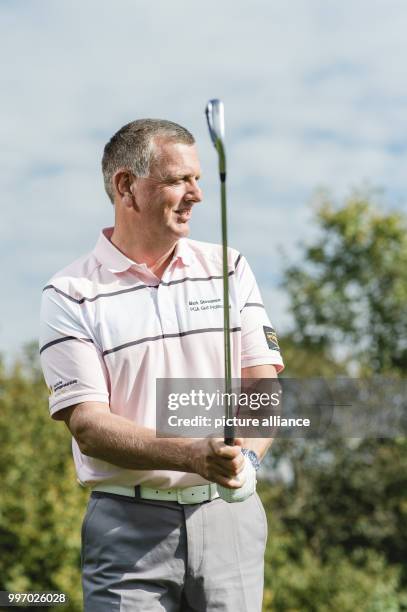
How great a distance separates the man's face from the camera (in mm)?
3301

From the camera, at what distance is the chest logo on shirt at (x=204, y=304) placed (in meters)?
3.35

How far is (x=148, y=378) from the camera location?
321 centimetres

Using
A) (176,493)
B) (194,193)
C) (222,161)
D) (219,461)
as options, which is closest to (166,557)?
(176,493)

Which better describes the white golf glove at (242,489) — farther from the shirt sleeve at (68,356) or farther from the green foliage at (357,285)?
the green foliage at (357,285)

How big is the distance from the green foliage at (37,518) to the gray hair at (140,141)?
5159 millimetres

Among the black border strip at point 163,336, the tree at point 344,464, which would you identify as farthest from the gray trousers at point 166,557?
the tree at point 344,464

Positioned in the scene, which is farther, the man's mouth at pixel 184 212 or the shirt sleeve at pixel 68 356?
the man's mouth at pixel 184 212

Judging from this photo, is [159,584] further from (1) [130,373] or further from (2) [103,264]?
(2) [103,264]

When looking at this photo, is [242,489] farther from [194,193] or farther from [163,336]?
[194,193]

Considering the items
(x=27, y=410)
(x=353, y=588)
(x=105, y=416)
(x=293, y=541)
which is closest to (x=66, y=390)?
(x=105, y=416)

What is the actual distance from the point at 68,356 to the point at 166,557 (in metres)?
0.71

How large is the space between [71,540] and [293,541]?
7.04 meters

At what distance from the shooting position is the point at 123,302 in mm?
3336

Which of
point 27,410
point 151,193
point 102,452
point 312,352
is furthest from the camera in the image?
point 312,352
